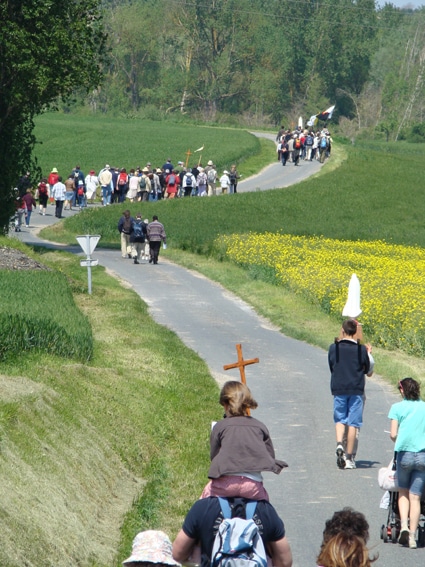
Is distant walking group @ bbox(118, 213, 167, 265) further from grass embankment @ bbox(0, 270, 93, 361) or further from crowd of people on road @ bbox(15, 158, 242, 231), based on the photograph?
grass embankment @ bbox(0, 270, 93, 361)

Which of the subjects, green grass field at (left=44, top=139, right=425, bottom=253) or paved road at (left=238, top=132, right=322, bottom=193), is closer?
green grass field at (left=44, top=139, right=425, bottom=253)

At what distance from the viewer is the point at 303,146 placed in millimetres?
70812

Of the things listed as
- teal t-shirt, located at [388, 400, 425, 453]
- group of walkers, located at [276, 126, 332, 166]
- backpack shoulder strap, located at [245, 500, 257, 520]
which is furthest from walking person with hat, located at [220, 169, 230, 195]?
backpack shoulder strap, located at [245, 500, 257, 520]

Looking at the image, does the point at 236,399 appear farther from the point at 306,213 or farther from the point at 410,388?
the point at 306,213

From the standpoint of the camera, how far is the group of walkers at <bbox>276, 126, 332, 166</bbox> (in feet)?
226

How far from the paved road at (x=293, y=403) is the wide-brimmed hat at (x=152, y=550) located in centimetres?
242

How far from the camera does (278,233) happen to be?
147ft

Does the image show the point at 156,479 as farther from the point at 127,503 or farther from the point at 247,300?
the point at 247,300

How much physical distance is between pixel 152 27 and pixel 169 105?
11.3 meters

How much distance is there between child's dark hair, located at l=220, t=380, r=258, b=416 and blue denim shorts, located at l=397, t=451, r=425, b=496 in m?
3.49

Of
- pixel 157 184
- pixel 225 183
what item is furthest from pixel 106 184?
pixel 225 183

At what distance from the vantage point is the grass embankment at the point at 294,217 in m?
34.6

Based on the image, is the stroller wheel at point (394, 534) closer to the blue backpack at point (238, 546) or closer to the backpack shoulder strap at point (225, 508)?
the backpack shoulder strap at point (225, 508)

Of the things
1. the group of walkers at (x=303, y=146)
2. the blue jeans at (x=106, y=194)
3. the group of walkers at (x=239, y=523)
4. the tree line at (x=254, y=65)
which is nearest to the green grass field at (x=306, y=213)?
the group of walkers at (x=303, y=146)
